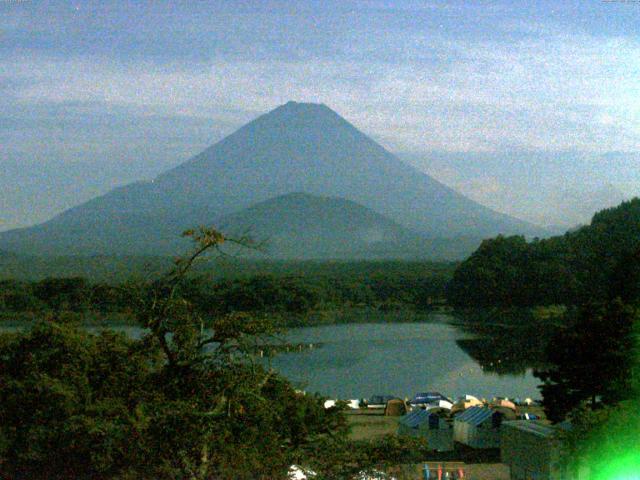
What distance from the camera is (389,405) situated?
532 inches

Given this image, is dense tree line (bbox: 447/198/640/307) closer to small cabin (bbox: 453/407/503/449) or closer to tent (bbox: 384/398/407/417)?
tent (bbox: 384/398/407/417)

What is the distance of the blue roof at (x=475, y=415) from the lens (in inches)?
392

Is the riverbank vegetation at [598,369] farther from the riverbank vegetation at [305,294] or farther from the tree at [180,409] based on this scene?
the riverbank vegetation at [305,294]

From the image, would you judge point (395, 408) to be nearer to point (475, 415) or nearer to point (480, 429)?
point (475, 415)

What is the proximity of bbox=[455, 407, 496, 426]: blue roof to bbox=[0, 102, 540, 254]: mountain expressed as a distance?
75527mm

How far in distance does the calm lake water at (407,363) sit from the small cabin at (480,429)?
4.94 m

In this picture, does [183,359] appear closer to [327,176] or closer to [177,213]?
[177,213]

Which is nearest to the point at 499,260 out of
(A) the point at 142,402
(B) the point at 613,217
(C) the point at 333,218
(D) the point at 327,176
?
(B) the point at 613,217

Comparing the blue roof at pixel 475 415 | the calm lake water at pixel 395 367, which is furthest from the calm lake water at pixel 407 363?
the blue roof at pixel 475 415

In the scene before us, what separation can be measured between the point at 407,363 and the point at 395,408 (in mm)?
7890

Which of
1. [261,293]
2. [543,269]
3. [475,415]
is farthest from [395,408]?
[543,269]

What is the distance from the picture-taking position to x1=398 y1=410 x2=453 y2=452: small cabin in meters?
10.2

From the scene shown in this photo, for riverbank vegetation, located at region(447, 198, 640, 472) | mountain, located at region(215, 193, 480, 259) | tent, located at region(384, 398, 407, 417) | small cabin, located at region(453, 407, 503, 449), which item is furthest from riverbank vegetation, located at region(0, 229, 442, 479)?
mountain, located at region(215, 193, 480, 259)

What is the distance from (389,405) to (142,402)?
1012 cm
